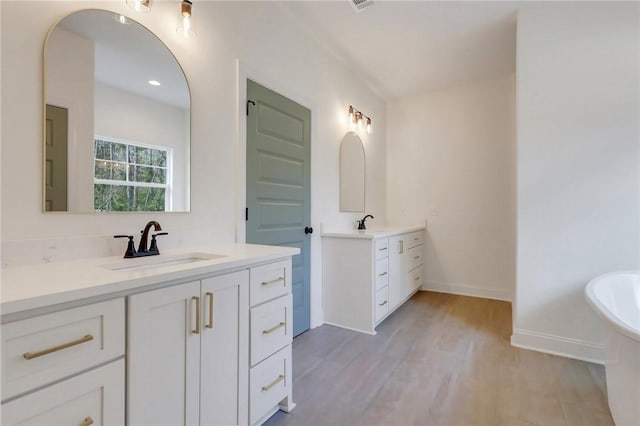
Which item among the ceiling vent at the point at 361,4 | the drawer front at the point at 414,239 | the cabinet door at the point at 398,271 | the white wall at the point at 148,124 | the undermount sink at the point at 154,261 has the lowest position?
the cabinet door at the point at 398,271

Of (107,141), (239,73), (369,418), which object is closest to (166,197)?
(107,141)

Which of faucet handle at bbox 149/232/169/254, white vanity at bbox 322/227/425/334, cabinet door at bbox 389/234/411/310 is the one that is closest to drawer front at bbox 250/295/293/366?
faucet handle at bbox 149/232/169/254

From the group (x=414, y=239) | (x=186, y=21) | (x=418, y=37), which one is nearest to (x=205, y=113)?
(x=186, y=21)

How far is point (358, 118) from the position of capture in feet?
11.5

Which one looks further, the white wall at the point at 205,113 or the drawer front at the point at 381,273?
the drawer front at the point at 381,273

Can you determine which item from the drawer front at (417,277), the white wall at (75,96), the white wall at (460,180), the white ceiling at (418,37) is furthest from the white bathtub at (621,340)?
Result: the white wall at (75,96)

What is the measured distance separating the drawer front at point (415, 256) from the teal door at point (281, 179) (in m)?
1.48

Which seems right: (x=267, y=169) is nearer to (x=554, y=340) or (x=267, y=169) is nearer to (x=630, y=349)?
(x=630, y=349)

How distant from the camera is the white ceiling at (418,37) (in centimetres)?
246

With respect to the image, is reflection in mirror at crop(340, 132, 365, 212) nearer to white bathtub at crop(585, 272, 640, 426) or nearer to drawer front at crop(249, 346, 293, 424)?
drawer front at crop(249, 346, 293, 424)

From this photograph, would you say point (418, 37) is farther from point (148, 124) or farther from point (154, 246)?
point (154, 246)

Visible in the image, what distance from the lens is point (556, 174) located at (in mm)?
2359

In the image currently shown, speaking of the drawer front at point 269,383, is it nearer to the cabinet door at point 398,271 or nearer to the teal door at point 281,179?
the teal door at point 281,179

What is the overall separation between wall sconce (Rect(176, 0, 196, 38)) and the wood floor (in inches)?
84.3
